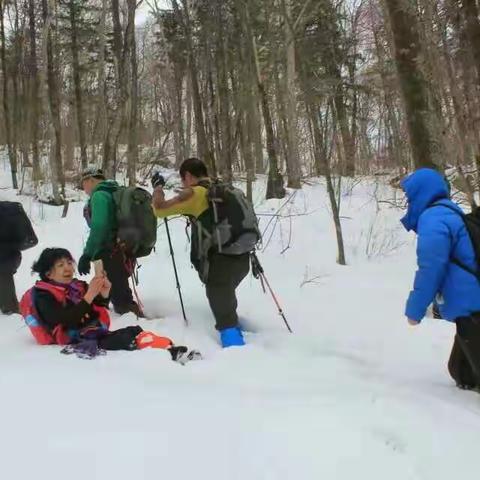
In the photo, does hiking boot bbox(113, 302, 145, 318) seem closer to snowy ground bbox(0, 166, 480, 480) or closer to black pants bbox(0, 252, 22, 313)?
snowy ground bbox(0, 166, 480, 480)

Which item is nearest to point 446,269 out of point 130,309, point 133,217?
point 133,217

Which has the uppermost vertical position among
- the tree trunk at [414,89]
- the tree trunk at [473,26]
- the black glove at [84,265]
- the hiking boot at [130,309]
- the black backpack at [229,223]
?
the tree trunk at [473,26]

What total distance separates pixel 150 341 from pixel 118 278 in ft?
4.40

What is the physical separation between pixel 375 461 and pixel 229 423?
73 centimetres

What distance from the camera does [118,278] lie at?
5.31m

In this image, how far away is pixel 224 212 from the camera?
446cm

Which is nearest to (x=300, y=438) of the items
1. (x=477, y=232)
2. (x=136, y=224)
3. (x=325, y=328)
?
(x=477, y=232)

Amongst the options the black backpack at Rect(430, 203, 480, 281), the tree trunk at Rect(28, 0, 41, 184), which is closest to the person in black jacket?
the black backpack at Rect(430, 203, 480, 281)

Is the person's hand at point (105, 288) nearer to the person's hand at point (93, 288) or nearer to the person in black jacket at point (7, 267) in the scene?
the person's hand at point (93, 288)

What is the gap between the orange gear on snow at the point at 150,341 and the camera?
13.5ft

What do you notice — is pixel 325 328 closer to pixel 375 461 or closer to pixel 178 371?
pixel 178 371

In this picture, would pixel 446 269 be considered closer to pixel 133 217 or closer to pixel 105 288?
pixel 105 288

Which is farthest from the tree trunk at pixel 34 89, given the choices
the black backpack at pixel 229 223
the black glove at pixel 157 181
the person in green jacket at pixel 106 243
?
the black backpack at pixel 229 223

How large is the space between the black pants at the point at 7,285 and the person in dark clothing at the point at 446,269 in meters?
4.37
